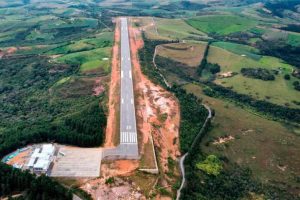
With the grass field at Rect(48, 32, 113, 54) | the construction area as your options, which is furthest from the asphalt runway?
the grass field at Rect(48, 32, 113, 54)

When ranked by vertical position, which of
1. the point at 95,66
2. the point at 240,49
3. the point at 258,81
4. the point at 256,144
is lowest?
the point at 256,144

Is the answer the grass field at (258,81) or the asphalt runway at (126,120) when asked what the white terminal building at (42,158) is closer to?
the asphalt runway at (126,120)

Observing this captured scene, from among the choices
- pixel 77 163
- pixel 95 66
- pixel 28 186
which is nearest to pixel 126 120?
pixel 77 163

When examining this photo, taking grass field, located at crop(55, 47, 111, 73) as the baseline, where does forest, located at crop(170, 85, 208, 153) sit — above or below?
below

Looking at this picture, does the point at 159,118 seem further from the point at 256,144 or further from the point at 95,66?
the point at 95,66

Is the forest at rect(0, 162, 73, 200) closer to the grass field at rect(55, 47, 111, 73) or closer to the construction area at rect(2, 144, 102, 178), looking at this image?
the construction area at rect(2, 144, 102, 178)

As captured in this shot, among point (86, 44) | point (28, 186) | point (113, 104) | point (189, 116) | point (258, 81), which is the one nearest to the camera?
point (28, 186)

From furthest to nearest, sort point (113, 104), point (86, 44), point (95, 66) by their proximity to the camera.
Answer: point (86, 44) → point (95, 66) → point (113, 104)
